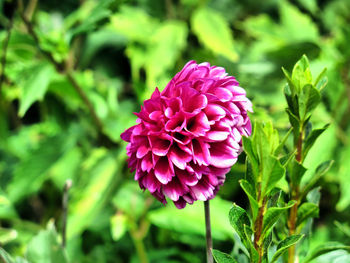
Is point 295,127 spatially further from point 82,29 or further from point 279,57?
point 279,57

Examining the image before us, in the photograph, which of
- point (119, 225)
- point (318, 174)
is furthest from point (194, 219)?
point (318, 174)

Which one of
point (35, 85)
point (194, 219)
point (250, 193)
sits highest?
point (250, 193)

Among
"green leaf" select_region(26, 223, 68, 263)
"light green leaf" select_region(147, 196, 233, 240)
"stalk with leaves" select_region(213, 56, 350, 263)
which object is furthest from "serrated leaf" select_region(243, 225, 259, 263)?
"light green leaf" select_region(147, 196, 233, 240)

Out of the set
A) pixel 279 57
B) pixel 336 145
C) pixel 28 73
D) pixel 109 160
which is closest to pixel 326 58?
pixel 279 57

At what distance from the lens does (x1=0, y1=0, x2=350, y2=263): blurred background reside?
109 cm

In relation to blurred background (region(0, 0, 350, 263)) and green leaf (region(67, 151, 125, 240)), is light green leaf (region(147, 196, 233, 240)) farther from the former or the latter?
green leaf (region(67, 151, 125, 240))

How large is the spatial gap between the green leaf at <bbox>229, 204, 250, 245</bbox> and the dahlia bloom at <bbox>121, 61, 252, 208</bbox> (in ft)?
0.11

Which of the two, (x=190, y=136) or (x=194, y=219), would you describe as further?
(x=194, y=219)

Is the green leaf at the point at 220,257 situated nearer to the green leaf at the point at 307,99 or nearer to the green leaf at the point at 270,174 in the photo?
the green leaf at the point at 270,174

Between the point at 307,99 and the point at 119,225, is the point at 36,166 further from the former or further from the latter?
the point at 307,99

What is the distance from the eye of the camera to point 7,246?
4.32ft

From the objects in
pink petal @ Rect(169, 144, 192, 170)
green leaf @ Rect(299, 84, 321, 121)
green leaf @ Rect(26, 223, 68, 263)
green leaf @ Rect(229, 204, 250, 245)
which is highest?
green leaf @ Rect(299, 84, 321, 121)

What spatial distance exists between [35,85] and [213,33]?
618 mm

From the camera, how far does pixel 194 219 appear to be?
1.10 m
